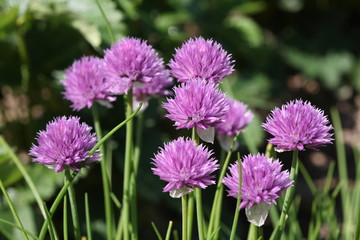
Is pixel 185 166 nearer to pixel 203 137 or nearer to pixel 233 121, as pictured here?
pixel 203 137

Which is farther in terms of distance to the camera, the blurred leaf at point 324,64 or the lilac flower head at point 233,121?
the blurred leaf at point 324,64

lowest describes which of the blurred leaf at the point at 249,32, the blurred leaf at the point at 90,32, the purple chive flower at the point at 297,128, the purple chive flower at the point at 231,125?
the purple chive flower at the point at 297,128

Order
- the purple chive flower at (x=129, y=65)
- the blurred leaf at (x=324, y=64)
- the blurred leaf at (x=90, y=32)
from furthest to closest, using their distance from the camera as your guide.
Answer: the blurred leaf at (x=324, y=64) → the blurred leaf at (x=90, y=32) → the purple chive flower at (x=129, y=65)

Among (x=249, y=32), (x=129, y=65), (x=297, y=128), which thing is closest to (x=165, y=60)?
(x=249, y=32)

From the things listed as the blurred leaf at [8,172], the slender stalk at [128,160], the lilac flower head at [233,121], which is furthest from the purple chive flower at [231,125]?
the blurred leaf at [8,172]

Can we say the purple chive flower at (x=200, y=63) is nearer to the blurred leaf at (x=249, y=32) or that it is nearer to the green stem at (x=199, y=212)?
the green stem at (x=199, y=212)

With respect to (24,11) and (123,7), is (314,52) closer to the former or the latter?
(123,7)

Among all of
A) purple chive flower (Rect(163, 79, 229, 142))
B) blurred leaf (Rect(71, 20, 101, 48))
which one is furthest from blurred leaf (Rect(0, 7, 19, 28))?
purple chive flower (Rect(163, 79, 229, 142))

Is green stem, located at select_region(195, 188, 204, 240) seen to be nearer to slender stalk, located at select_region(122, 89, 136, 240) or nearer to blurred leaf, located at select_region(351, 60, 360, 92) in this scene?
slender stalk, located at select_region(122, 89, 136, 240)
